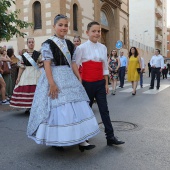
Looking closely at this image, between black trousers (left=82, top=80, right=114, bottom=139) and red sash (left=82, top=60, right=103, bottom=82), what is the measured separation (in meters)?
0.07

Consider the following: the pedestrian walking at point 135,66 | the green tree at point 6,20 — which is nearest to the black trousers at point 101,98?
the green tree at point 6,20

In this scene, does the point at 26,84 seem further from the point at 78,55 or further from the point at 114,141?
the point at 114,141

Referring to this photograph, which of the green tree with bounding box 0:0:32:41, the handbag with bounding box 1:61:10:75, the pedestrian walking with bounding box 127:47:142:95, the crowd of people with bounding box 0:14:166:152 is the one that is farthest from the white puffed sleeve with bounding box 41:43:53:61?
the pedestrian walking with bounding box 127:47:142:95

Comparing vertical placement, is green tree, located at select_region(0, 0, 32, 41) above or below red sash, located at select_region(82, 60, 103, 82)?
above

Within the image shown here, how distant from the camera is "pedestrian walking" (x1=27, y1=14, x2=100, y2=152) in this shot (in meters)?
3.39

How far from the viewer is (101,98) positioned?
13.1 feet

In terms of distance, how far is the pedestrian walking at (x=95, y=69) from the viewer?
12.9 ft

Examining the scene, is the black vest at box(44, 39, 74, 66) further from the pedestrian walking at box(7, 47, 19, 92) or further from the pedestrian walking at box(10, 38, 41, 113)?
the pedestrian walking at box(7, 47, 19, 92)

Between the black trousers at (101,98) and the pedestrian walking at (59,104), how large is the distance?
38 cm

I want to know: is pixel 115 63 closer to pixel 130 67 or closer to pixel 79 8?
pixel 130 67

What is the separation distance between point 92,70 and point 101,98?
44cm

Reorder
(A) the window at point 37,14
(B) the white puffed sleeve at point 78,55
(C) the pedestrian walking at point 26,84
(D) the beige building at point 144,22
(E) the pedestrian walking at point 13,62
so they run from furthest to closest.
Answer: (D) the beige building at point 144,22 → (A) the window at point 37,14 → (E) the pedestrian walking at point 13,62 → (C) the pedestrian walking at point 26,84 → (B) the white puffed sleeve at point 78,55

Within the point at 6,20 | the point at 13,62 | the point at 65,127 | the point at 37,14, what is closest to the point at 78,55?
the point at 65,127

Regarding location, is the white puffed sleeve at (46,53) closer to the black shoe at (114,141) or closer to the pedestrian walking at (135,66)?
the black shoe at (114,141)
